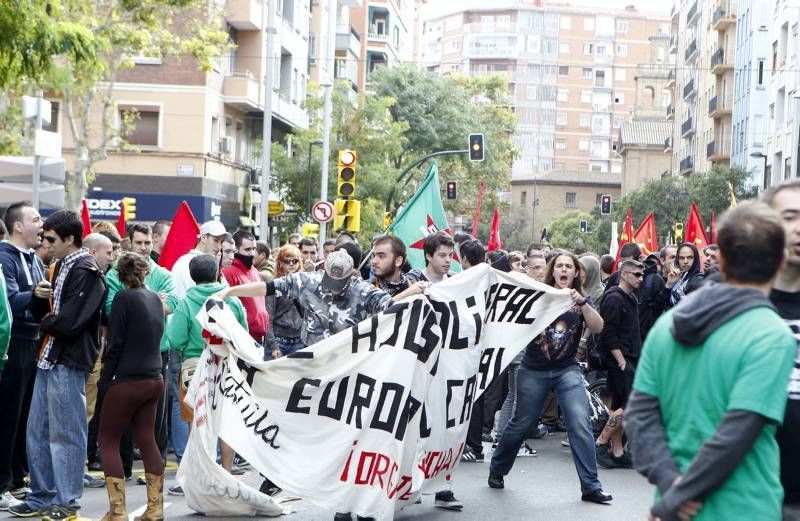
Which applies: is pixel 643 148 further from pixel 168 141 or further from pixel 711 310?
pixel 711 310

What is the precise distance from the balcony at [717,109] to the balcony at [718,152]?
5.52 feet

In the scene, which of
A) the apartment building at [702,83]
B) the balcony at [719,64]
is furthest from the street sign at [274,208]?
the balcony at [719,64]

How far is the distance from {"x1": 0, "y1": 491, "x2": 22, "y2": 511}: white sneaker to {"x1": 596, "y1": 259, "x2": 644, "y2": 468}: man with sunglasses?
556 centimetres

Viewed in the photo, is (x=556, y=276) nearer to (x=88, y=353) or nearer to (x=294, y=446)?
(x=294, y=446)

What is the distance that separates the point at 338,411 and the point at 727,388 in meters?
4.46

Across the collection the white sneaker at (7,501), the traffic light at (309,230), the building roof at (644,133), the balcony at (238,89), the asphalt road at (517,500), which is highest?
the building roof at (644,133)

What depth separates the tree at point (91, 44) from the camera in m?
12.2

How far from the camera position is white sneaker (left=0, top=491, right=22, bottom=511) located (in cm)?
878

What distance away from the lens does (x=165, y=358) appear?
10734mm

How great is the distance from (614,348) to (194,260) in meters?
4.31

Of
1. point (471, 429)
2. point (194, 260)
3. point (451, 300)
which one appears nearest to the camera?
point (451, 300)

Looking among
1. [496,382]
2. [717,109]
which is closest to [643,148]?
[717,109]

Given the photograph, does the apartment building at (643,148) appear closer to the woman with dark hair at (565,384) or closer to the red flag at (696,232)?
the red flag at (696,232)

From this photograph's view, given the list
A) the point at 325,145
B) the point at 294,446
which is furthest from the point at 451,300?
the point at 325,145
